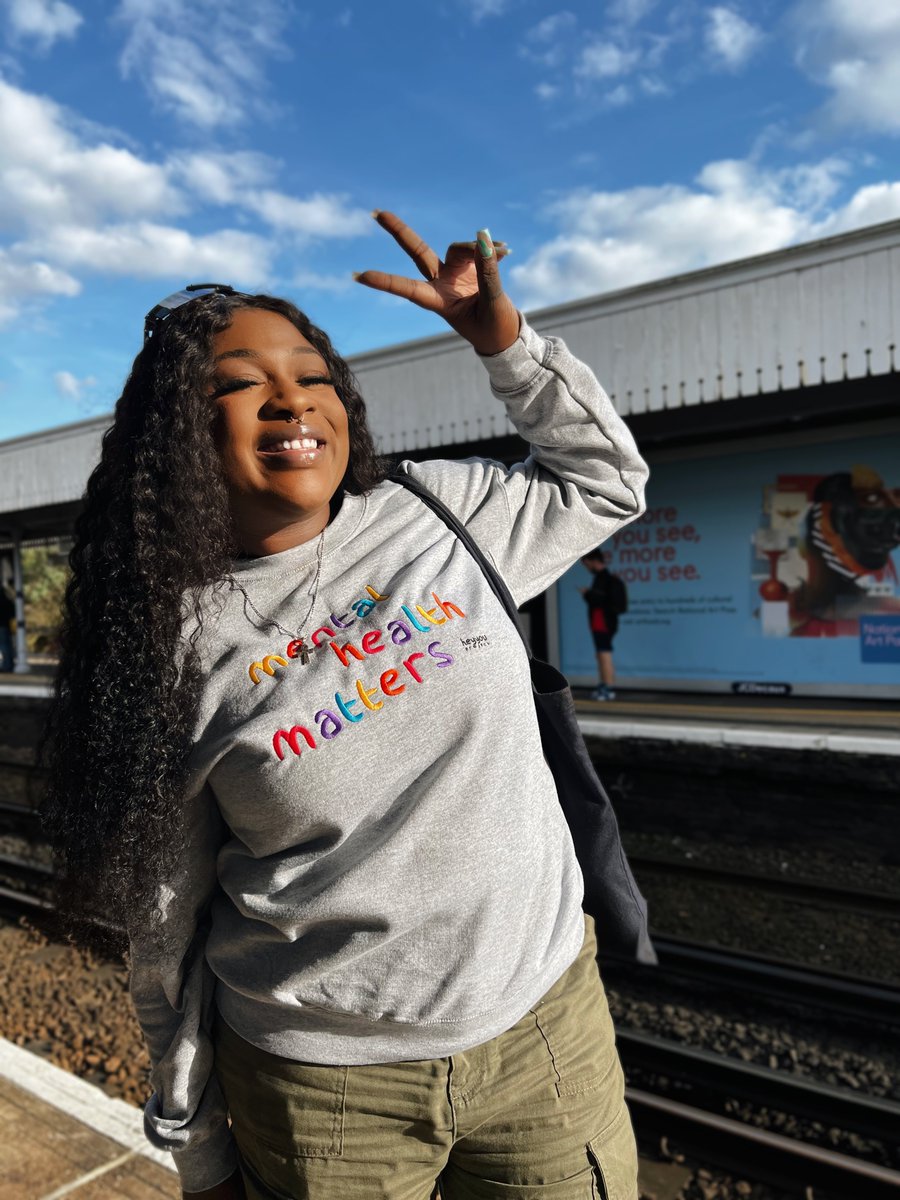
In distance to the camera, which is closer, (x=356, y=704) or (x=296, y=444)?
(x=356, y=704)

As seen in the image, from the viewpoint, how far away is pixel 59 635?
1.56m

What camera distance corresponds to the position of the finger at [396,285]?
4.71ft

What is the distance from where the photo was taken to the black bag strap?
1419mm

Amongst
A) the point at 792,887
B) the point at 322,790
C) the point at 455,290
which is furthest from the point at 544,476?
the point at 792,887

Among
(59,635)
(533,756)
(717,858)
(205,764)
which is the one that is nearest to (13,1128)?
(59,635)

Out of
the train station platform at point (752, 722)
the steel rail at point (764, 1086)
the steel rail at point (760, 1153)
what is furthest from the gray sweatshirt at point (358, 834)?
the train station platform at point (752, 722)

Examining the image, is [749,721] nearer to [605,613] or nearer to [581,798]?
[605,613]

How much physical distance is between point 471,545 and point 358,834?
1.68 feet

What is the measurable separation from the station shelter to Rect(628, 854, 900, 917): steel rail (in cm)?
407

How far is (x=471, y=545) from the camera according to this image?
4.78ft

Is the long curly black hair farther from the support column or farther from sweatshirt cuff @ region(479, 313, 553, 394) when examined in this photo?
the support column

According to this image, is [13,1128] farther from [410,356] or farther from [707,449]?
[707,449]

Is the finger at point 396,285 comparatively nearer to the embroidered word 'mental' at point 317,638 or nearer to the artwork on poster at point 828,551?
the embroidered word 'mental' at point 317,638

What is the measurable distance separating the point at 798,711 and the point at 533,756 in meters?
8.50
